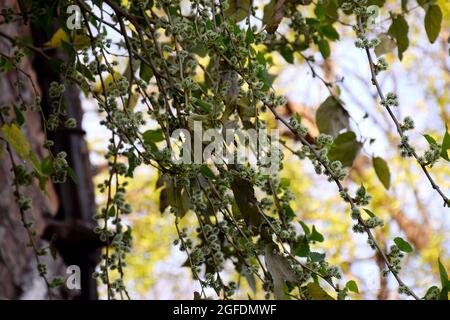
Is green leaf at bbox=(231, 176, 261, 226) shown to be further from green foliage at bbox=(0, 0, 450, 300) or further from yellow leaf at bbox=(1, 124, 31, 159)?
yellow leaf at bbox=(1, 124, 31, 159)

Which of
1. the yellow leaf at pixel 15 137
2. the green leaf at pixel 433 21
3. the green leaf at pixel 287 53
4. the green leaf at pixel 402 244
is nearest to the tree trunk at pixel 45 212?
the green leaf at pixel 287 53

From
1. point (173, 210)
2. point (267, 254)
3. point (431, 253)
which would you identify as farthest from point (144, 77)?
point (431, 253)

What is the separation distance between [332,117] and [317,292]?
37cm

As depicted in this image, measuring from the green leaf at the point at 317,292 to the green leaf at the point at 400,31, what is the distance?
43 cm

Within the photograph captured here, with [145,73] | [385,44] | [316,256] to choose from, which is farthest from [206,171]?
[385,44]

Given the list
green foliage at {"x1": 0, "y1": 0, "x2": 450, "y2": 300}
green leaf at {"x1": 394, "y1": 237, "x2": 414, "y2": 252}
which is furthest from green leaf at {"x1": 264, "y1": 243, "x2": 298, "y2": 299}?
green leaf at {"x1": 394, "y1": 237, "x2": 414, "y2": 252}

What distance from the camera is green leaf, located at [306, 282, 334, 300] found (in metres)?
0.76

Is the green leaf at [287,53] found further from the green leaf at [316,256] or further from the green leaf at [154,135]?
the green leaf at [316,256]

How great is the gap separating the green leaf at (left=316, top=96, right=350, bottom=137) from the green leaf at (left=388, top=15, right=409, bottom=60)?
0.12 m

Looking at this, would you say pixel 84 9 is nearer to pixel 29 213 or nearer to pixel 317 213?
pixel 29 213

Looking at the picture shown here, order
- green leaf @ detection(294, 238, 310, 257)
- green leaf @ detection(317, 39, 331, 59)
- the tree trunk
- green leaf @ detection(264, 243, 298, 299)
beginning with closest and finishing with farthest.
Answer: green leaf @ detection(264, 243, 298, 299), green leaf @ detection(294, 238, 310, 257), green leaf @ detection(317, 39, 331, 59), the tree trunk

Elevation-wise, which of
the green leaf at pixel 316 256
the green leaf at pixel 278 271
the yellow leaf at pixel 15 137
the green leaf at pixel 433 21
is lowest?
the green leaf at pixel 278 271

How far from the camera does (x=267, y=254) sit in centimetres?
76

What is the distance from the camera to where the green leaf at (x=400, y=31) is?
1.05 meters
